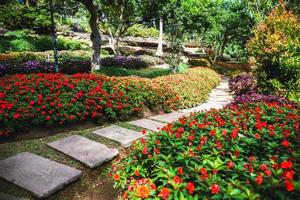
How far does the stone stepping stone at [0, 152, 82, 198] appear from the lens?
321cm

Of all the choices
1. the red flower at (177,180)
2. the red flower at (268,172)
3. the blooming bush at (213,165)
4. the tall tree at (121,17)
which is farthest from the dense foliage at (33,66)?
the red flower at (268,172)

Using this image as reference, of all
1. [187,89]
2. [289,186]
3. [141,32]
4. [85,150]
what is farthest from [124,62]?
[141,32]

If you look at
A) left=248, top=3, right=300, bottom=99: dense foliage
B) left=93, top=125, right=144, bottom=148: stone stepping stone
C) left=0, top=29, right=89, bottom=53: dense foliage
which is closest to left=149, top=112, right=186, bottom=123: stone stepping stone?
left=93, top=125, right=144, bottom=148: stone stepping stone

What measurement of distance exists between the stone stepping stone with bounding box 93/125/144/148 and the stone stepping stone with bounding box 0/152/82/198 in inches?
52.7

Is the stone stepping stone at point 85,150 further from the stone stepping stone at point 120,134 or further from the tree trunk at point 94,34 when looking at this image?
the tree trunk at point 94,34

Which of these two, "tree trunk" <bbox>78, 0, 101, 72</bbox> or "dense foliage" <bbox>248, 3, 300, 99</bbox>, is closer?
"dense foliage" <bbox>248, 3, 300, 99</bbox>

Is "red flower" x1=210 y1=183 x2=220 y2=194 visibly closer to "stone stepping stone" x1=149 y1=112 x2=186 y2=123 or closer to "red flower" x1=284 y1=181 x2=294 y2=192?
"red flower" x1=284 y1=181 x2=294 y2=192

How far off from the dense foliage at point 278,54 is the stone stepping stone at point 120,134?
259 inches

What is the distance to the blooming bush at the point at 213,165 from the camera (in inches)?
89.4

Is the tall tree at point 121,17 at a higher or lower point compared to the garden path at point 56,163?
higher

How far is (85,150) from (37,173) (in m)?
0.96

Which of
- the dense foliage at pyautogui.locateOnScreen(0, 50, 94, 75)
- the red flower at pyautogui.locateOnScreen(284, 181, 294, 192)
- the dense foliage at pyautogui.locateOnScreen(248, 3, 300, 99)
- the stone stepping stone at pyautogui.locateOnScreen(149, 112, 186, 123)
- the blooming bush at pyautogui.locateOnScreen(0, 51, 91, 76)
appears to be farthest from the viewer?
the blooming bush at pyautogui.locateOnScreen(0, 51, 91, 76)

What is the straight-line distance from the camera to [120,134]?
5.27 m

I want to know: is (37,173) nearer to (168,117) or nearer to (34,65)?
(168,117)
